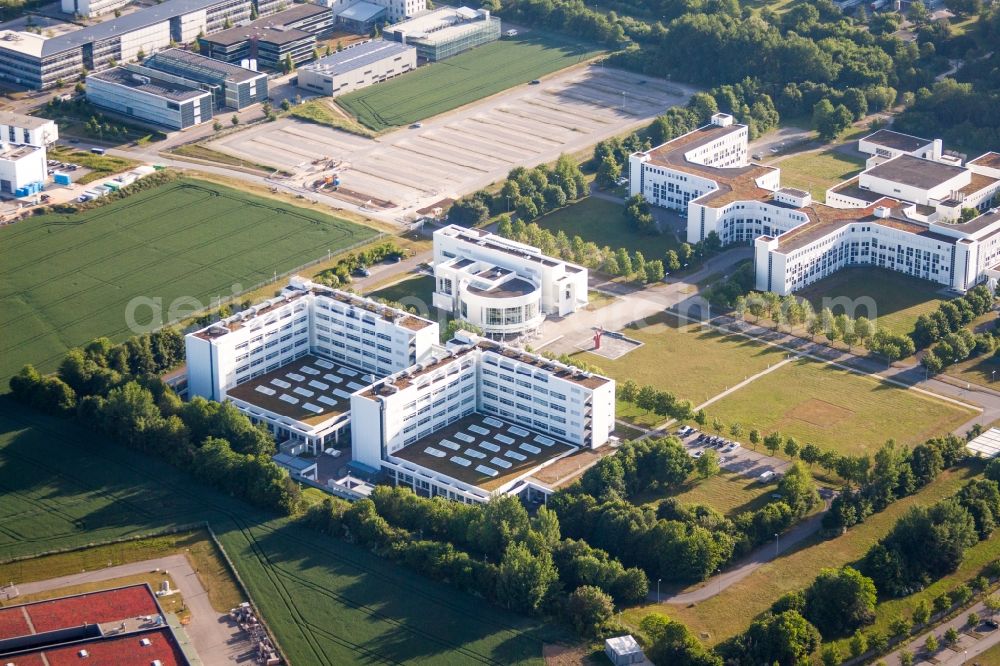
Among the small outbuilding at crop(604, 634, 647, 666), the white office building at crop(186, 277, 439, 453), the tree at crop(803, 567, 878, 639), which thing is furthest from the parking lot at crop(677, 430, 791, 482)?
the small outbuilding at crop(604, 634, 647, 666)

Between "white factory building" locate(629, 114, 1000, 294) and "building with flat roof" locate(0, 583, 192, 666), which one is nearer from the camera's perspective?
"building with flat roof" locate(0, 583, 192, 666)

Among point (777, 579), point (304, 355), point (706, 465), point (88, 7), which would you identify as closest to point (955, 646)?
point (777, 579)

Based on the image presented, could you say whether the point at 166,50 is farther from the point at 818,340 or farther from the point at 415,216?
the point at 818,340

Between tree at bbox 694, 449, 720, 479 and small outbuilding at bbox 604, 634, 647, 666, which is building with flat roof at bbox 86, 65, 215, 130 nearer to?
tree at bbox 694, 449, 720, 479

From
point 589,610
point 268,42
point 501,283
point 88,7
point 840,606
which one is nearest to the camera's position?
point 589,610

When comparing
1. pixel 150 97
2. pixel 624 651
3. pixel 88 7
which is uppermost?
pixel 88 7

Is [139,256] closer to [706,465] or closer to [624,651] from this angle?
[706,465]

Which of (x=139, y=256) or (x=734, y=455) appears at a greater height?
(x=139, y=256)

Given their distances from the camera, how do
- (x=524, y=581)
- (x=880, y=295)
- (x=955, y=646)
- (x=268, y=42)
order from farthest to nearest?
1. (x=268, y=42)
2. (x=880, y=295)
3. (x=524, y=581)
4. (x=955, y=646)
